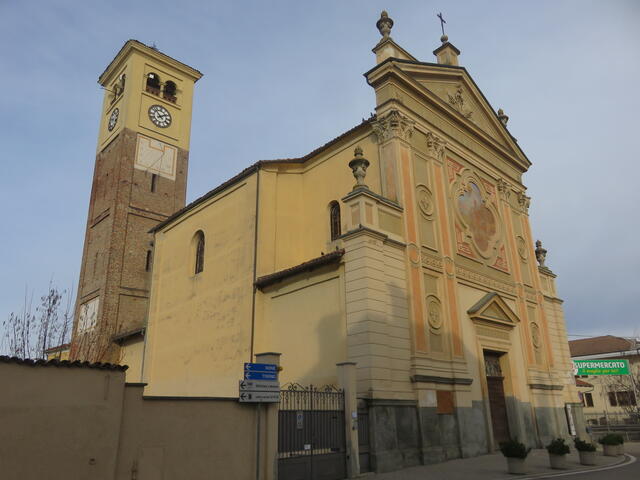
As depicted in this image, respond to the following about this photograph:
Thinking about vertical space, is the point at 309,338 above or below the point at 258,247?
below

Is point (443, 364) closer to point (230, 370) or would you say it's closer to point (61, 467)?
point (230, 370)

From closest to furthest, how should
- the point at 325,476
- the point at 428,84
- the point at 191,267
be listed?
the point at 325,476
the point at 428,84
the point at 191,267

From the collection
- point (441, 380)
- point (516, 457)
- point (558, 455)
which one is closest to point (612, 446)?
point (558, 455)

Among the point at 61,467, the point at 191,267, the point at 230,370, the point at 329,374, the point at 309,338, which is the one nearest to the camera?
the point at 61,467

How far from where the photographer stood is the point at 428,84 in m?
18.8

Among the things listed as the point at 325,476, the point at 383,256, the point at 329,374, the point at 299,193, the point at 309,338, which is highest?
the point at 299,193

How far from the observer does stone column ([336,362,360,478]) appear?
36.2 ft

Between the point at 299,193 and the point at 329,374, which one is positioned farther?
the point at 299,193

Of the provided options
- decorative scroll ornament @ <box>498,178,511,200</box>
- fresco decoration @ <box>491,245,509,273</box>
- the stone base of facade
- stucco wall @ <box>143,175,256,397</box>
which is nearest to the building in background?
decorative scroll ornament @ <box>498,178,511,200</box>

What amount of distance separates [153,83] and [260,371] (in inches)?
1175

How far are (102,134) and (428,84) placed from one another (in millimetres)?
24491

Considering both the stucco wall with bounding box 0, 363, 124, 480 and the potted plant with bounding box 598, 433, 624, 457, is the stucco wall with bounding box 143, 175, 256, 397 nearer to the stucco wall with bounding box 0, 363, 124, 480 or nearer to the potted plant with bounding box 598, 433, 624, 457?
the stucco wall with bounding box 0, 363, 124, 480

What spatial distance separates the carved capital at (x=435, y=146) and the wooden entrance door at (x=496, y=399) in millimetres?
6899

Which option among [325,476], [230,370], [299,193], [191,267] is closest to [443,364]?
[325,476]
